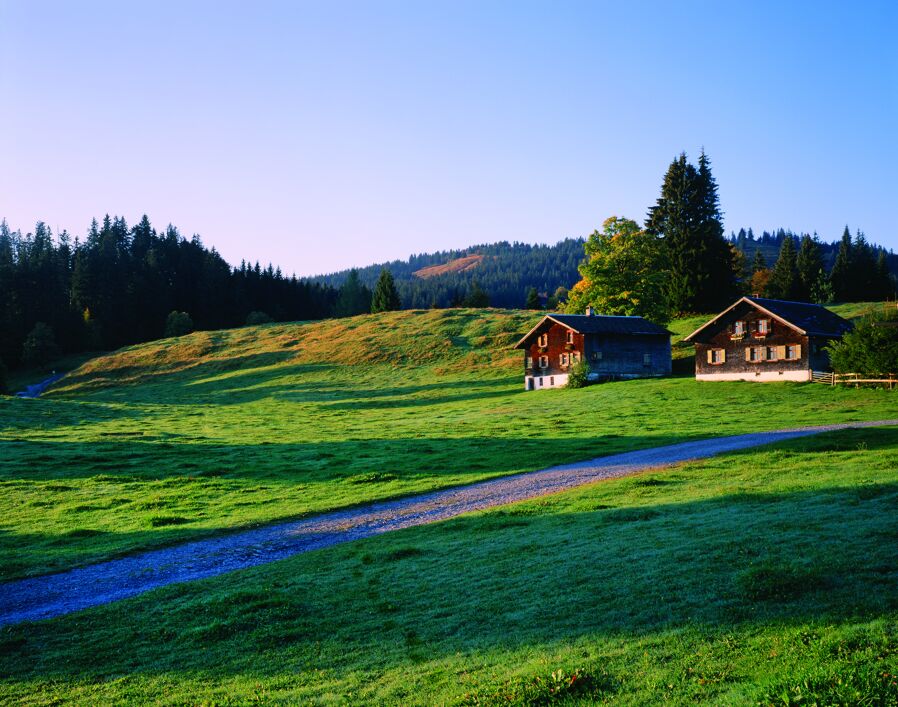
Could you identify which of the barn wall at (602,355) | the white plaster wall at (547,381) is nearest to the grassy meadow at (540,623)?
the barn wall at (602,355)

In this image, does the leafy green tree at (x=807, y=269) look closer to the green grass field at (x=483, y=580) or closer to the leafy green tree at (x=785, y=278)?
the leafy green tree at (x=785, y=278)

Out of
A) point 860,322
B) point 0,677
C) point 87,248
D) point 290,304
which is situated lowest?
point 0,677

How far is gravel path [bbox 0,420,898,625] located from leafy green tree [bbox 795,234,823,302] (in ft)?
342

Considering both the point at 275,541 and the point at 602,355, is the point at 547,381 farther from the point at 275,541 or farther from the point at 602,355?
the point at 275,541

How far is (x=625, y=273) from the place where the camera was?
86.6 meters

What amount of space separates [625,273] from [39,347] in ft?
314

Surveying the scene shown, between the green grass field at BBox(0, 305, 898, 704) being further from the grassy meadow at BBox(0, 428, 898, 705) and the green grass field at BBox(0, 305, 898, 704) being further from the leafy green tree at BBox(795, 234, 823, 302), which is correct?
the leafy green tree at BBox(795, 234, 823, 302)

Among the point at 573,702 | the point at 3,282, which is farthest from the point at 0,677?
the point at 3,282

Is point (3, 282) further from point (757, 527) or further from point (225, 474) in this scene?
point (757, 527)

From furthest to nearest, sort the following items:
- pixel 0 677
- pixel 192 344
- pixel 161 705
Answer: pixel 192 344 → pixel 0 677 → pixel 161 705

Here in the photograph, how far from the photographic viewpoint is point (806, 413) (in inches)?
1747

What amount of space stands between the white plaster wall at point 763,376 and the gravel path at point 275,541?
34.6 meters

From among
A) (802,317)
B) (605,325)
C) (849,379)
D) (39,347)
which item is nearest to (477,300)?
(605,325)

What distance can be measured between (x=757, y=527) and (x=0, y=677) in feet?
46.0
